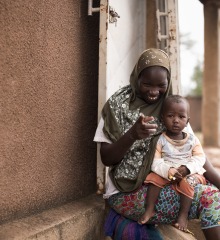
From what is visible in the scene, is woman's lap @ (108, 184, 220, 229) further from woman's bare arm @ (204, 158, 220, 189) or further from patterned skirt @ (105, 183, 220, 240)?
woman's bare arm @ (204, 158, 220, 189)

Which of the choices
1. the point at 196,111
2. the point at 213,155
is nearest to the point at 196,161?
the point at 213,155

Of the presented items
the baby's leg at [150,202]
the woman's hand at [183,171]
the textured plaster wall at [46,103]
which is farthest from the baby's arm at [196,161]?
the textured plaster wall at [46,103]

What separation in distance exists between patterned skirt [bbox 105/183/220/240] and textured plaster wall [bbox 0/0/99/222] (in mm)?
452

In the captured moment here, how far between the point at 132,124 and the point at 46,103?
2.08ft

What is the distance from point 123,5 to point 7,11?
5.09 ft

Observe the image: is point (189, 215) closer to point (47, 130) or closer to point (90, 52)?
point (47, 130)

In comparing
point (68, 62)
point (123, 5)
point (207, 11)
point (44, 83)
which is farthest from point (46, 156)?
point (207, 11)

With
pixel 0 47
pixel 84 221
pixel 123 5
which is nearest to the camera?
pixel 0 47

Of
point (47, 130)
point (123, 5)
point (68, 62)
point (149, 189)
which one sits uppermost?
point (123, 5)

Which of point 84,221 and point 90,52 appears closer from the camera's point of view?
point 84,221

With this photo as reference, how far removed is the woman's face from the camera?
2572 mm

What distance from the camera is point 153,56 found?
2645 millimetres

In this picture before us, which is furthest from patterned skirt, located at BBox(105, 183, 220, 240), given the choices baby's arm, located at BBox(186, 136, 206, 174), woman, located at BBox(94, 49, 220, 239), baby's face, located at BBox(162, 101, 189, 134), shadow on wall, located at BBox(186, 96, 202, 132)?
shadow on wall, located at BBox(186, 96, 202, 132)

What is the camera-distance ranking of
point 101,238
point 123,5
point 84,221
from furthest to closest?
1. point 123,5
2. point 101,238
3. point 84,221
